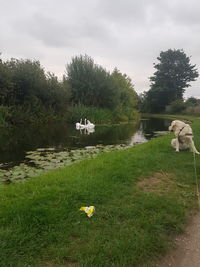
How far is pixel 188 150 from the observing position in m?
8.16

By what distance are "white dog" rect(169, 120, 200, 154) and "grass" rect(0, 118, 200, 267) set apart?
8.40 feet

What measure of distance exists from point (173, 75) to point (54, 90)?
42.8 meters

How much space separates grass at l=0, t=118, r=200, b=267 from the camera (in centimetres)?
248

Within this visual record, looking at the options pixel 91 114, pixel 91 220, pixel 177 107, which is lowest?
pixel 91 220

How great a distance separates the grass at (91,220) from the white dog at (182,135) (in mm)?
2561

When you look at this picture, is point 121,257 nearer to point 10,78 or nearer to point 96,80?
point 10,78

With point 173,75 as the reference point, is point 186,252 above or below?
below

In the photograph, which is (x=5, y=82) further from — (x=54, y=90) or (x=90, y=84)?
(x=90, y=84)

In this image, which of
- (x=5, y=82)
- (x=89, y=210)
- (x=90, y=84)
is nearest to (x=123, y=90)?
(x=90, y=84)

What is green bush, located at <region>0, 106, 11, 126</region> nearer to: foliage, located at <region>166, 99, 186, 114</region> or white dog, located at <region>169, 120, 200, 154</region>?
white dog, located at <region>169, 120, 200, 154</region>

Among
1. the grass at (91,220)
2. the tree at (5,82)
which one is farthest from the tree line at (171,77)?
the grass at (91,220)

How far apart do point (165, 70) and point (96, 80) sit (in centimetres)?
3389

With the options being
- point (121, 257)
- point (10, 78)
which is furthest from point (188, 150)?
point (10, 78)

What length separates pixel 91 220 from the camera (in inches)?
125
